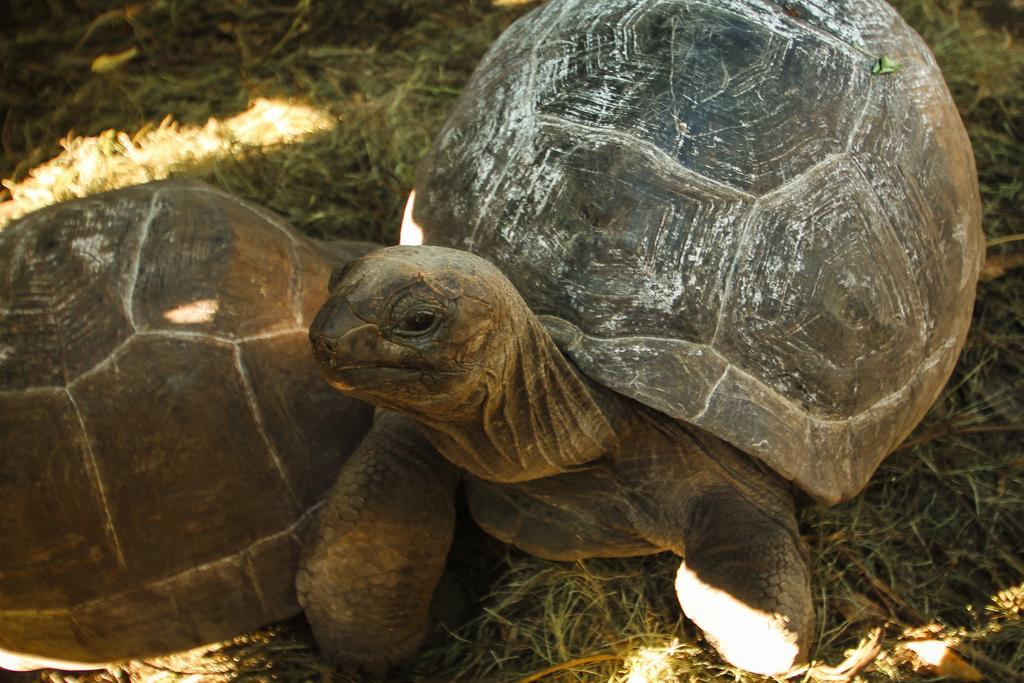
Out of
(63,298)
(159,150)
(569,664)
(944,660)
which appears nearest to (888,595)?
(944,660)

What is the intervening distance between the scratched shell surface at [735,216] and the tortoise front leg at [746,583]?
232 millimetres

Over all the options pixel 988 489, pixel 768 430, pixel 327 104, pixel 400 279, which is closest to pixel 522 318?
pixel 400 279

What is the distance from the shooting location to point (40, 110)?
502cm

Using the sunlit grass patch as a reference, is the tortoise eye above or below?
above

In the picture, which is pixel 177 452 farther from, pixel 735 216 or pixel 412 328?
pixel 735 216

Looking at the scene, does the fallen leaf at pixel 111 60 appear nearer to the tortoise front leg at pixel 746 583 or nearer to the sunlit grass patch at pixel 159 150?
the sunlit grass patch at pixel 159 150

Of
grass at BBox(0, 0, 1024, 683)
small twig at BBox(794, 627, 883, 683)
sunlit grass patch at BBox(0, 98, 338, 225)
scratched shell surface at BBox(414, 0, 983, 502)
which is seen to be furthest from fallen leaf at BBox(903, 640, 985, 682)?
sunlit grass patch at BBox(0, 98, 338, 225)

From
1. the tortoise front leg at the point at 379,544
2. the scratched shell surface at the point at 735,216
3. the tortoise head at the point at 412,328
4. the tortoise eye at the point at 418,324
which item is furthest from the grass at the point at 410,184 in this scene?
the tortoise eye at the point at 418,324

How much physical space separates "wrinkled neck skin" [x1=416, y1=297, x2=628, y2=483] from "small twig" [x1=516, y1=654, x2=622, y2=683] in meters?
0.73

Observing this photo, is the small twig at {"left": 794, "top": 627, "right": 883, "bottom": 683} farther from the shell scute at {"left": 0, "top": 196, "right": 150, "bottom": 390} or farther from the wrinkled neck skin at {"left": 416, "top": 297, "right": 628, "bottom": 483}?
the shell scute at {"left": 0, "top": 196, "right": 150, "bottom": 390}

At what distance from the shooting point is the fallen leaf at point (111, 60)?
5.14 metres

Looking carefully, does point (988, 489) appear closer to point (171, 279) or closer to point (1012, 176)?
point (1012, 176)

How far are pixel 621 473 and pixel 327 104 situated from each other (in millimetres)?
2743

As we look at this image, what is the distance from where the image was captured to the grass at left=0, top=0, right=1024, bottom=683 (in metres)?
3.32
